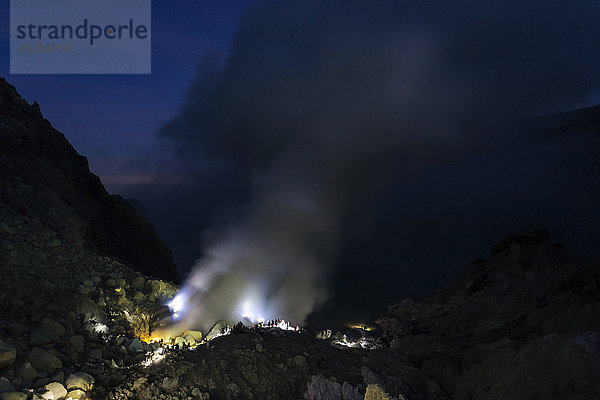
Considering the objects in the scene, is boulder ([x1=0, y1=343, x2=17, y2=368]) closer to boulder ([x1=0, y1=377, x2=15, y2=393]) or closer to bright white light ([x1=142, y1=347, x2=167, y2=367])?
boulder ([x1=0, y1=377, x2=15, y2=393])

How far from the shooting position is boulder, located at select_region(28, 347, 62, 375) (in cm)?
630

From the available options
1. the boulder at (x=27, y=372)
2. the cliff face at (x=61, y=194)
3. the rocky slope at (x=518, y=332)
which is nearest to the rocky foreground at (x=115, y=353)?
the boulder at (x=27, y=372)

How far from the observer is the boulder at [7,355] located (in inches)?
228

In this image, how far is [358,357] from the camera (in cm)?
1268

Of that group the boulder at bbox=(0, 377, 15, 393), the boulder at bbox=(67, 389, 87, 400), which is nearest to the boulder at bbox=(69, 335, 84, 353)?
the boulder at bbox=(67, 389, 87, 400)

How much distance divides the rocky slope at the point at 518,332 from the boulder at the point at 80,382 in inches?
436

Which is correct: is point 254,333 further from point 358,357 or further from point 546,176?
point 546,176

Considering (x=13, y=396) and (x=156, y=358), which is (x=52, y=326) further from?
(x=13, y=396)

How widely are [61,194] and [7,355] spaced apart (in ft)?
39.4

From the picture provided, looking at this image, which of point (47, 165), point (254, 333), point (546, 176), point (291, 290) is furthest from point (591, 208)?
point (47, 165)

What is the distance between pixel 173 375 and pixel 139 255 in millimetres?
14278

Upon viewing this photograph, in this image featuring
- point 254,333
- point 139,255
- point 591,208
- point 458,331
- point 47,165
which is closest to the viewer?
point 254,333

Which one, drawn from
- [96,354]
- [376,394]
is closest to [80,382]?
[96,354]

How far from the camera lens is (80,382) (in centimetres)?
639
